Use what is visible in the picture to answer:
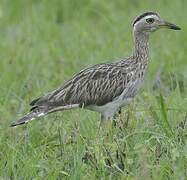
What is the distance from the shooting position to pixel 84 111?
834 centimetres

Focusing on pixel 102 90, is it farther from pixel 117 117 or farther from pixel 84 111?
pixel 117 117

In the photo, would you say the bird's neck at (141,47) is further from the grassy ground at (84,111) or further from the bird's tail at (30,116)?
the bird's tail at (30,116)

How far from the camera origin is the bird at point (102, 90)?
7.97 meters

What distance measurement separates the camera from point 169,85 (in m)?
9.70

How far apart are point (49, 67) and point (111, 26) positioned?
1.66 meters

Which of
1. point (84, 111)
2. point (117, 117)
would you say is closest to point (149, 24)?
point (84, 111)

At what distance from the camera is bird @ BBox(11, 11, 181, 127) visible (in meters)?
7.97

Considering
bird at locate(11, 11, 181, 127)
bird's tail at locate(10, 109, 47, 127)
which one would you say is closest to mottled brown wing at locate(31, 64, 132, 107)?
bird at locate(11, 11, 181, 127)

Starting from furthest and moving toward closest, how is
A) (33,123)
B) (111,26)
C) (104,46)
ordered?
(111,26) < (104,46) < (33,123)

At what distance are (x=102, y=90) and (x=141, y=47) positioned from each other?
0.63m

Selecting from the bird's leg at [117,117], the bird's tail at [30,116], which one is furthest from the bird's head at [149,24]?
the bird's tail at [30,116]

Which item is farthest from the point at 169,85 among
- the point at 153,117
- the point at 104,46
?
the point at 153,117

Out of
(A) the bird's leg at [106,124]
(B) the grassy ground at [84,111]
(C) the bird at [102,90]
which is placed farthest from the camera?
(C) the bird at [102,90]

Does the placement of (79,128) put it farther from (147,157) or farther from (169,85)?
(169,85)
